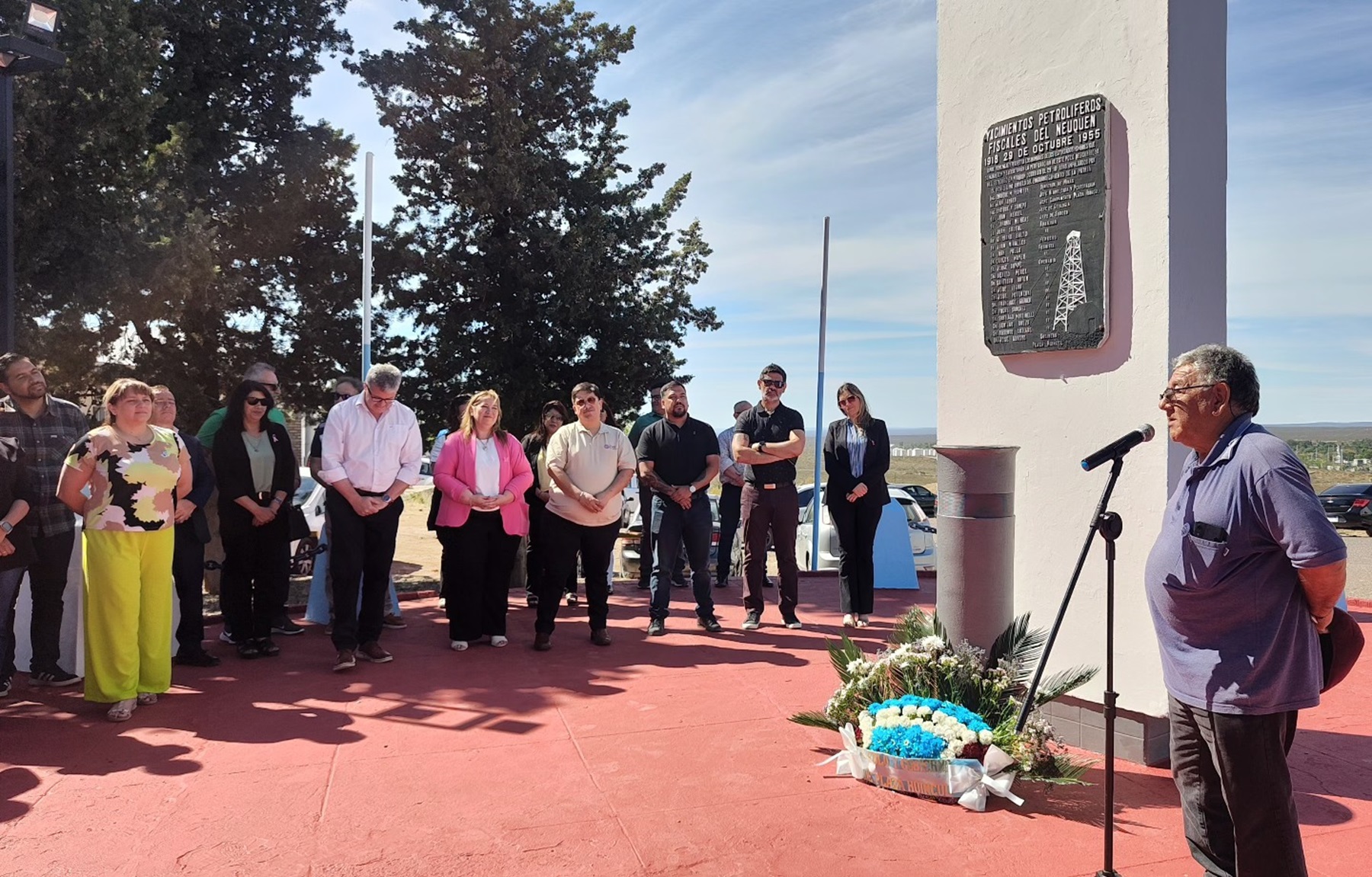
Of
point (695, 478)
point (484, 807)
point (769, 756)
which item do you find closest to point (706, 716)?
point (769, 756)

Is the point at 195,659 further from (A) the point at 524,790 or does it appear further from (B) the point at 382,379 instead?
(A) the point at 524,790

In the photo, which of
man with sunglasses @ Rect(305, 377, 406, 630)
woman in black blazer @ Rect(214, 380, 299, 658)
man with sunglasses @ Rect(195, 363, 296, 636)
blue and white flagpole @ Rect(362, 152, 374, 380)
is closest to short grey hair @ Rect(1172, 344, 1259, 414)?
woman in black blazer @ Rect(214, 380, 299, 658)

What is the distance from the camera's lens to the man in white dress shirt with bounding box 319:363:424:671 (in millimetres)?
5871

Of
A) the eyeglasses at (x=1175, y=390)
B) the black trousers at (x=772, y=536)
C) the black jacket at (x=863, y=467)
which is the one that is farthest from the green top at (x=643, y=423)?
the eyeglasses at (x=1175, y=390)

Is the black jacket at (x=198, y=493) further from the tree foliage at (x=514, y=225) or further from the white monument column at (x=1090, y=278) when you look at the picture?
the tree foliage at (x=514, y=225)

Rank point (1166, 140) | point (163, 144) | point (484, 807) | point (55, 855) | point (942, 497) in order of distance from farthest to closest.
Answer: point (163, 144) → point (942, 497) → point (1166, 140) → point (484, 807) → point (55, 855)

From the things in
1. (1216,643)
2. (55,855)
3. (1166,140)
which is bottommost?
(55,855)

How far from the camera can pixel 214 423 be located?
6801mm

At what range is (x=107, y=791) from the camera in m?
3.88

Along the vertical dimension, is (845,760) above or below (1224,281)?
below

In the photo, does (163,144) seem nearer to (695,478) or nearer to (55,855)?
(695,478)

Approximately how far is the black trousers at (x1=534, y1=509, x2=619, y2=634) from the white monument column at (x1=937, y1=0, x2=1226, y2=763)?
8.80 feet

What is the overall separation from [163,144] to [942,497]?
12.0 metres

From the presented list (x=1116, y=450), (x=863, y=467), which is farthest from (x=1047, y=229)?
(x=863, y=467)
